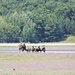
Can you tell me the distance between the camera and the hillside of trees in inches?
4496

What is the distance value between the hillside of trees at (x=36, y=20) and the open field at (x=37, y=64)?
55.2 metres

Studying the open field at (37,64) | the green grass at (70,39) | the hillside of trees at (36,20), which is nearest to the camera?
the open field at (37,64)

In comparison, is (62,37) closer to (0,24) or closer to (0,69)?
(0,24)

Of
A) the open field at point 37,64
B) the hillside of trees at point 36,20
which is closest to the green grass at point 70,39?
the hillside of trees at point 36,20

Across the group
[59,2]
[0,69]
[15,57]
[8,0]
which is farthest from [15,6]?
[0,69]

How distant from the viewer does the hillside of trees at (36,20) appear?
375ft

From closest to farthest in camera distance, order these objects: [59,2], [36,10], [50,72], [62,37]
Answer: [50,72] < [62,37] < [36,10] < [59,2]

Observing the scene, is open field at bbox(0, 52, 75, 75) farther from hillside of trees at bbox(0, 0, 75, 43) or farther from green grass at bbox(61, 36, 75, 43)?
green grass at bbox(61, 36, 75, 43)

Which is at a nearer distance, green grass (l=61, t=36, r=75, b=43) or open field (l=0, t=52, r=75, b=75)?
open field (l=0, t=52, r=75, b=75)

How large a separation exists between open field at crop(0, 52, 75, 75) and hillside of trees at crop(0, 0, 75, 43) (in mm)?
55202

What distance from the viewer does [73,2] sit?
5827 inches

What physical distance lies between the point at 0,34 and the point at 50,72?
7085cm

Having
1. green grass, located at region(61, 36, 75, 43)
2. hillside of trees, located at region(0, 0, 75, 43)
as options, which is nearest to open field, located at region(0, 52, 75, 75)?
hillside of trees, located at region(0, 0, 75, 43)

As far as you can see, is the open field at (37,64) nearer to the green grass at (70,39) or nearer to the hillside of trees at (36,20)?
the hillside of trees at (36,20)
